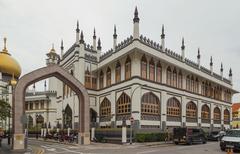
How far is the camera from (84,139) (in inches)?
1361

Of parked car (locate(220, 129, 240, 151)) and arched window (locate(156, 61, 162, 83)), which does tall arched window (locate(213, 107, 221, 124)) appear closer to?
arched window (locate(156, 61, 162, 83))

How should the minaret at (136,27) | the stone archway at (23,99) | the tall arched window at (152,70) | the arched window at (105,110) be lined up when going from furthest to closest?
the arched window at (105,110) < the tall arched window at (152,70) < the minaret at (136,27) < the stone archway at (23,99)

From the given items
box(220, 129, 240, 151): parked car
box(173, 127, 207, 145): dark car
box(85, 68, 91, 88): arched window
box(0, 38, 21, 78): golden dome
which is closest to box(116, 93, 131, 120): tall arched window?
box(173, 127, 207, 145): dark car

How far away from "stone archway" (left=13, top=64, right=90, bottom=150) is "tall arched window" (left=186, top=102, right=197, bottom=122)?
67.0ft

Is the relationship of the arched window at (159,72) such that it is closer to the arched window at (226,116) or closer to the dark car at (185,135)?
the dark car at (185,135)

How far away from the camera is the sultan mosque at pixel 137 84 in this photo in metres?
39.5

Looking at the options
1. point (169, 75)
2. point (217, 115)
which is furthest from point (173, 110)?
point (217, 115)

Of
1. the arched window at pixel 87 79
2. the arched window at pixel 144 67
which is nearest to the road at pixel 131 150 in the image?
the arched window at pixel 144 67

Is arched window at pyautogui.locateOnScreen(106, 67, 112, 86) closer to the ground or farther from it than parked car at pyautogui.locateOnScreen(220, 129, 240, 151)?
farther from it

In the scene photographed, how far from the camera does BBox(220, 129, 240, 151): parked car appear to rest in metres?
25.7

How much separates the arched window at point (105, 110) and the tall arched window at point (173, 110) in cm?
816

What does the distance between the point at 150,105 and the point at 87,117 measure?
9.44 meters

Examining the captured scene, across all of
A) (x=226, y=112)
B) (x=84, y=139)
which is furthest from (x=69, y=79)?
(x=226, y=112)

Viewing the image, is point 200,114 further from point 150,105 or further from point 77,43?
point 77,43
